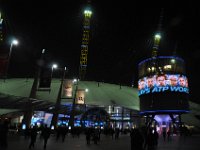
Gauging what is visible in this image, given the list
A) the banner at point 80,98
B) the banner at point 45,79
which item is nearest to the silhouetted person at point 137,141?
the banner at point 45,79

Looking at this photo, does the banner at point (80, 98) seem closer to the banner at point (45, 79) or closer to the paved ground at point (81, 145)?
the banner at point (45, 79)

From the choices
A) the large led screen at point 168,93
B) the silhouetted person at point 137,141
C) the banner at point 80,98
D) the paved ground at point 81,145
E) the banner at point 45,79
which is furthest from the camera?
the large led screen at point 168,93

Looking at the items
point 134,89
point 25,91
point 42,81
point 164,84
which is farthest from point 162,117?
point 42,81

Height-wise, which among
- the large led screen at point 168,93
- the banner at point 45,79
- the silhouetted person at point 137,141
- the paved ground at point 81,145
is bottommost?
the paved ground at point 81,145

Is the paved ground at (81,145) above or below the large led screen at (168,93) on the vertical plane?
below

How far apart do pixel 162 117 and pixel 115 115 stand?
28.3 metres

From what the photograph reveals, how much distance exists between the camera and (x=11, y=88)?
80.6m

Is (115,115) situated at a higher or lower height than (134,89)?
lower

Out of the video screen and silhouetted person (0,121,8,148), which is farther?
the video screen

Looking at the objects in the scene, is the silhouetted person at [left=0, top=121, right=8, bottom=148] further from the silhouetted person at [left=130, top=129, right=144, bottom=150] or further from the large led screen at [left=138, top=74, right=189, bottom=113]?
the large led screen at [left=138, top=74, right=189, bottom=113]

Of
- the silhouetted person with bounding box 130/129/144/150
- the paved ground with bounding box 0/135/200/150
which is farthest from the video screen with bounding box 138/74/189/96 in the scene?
the silhouetted person with bounding box 130/129/144/150

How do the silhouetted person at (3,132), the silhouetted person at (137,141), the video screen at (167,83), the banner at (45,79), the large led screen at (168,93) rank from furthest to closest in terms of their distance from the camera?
the large led screen at (168,93)
the video screen at (167,83)
the banner at (45,79)
the silhouetted person at (3,132)
the silhouetted person at (137,141)

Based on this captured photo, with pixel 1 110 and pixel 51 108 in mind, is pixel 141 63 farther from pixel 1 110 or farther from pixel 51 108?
pixel 1 110

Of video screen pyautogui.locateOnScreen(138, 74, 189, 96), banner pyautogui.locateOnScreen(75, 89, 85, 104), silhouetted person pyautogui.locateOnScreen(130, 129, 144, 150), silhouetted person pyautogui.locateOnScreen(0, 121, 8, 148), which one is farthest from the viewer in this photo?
video screen pyautogui.locateOnScreen(138, 74, 189, 96)
